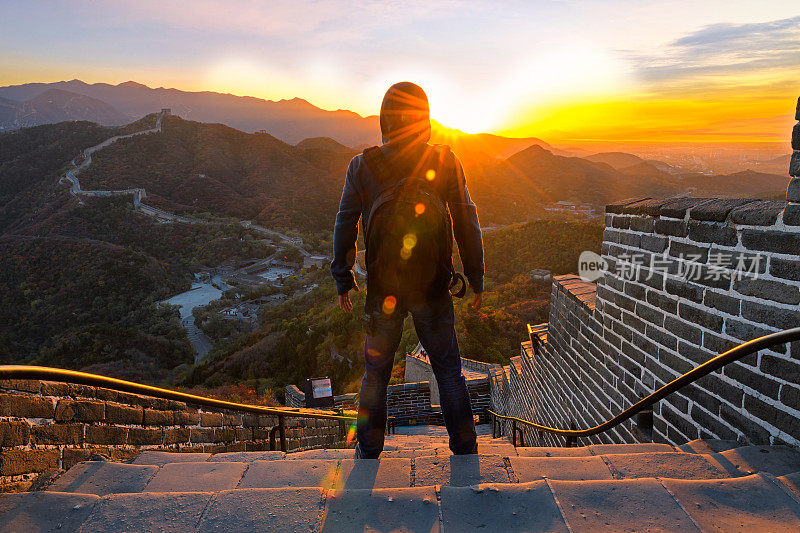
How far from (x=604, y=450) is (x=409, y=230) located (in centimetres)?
173

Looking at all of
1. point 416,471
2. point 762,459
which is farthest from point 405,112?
point 762,459

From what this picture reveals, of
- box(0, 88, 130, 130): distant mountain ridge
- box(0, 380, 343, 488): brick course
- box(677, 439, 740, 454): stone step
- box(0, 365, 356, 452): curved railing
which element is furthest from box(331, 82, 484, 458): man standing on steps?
box(0, 88, 130, 130): distant mountain ridge

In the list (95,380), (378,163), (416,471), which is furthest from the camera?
(378,163)

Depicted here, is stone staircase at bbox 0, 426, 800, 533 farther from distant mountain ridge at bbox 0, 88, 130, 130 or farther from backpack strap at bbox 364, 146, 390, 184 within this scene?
distant mountain ridge at bbox 0, 88, 130, 130

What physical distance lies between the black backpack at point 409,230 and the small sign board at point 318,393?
36.4ft

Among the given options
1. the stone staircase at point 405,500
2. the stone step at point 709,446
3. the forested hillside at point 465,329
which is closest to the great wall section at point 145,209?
the forested hillside at point 465,329

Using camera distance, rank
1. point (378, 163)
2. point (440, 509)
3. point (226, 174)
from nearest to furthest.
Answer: point (440, 509), point (378, 163), point (226, 174)

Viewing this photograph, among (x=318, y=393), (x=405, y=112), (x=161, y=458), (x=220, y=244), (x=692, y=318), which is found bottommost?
(x=318, y=393)

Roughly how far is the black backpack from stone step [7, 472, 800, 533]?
35.9 inches

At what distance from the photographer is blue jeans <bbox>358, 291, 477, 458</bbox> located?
6.96ft

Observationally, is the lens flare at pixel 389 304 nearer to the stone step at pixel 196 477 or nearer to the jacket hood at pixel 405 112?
the jacket hood at pixel 405 112

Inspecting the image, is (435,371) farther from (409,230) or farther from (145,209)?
(145,209)

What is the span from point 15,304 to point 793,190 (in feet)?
160

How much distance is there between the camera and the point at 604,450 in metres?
2.35
